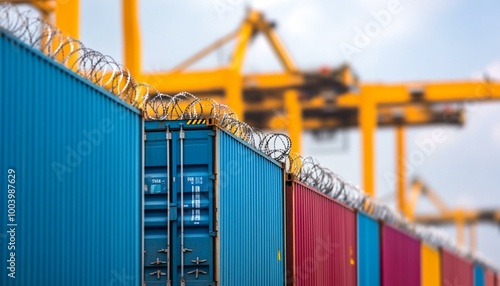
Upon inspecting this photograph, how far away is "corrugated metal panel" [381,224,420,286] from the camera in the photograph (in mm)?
29656

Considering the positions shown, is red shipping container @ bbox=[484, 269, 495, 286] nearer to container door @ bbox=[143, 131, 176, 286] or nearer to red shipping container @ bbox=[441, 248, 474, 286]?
red shipping container @ bbox=[441, 248, 474, 286]

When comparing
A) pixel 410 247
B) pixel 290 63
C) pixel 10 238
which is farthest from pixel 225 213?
pixel 290 63

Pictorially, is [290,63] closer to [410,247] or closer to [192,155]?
[410,247]

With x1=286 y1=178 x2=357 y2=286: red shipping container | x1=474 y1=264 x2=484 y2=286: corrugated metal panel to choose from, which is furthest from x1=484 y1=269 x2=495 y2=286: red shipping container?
x1=286 y1=178 x2=357 y2=286: red shipping container

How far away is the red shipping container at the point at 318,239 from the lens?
19547 mm

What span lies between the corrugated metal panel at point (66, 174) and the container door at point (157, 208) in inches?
19.7

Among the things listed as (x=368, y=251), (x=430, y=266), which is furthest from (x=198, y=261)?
(x=430, y=266)

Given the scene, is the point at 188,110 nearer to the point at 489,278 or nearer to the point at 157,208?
the point at 157,208

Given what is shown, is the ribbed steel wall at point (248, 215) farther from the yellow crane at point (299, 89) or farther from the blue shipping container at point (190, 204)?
the yellow crane at point (299, 89)

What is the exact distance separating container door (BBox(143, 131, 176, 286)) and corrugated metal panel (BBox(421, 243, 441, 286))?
21.7 meters

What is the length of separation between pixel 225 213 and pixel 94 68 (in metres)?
2.97

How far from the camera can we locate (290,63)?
4972 cm
